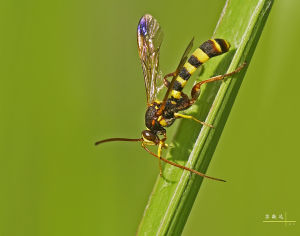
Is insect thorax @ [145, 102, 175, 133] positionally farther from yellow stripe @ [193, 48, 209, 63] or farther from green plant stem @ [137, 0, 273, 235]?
green plant stem @ [137, 0, 273, 235]

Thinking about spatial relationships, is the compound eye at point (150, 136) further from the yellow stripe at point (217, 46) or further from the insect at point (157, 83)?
the yellow stripe at point (217, 46)

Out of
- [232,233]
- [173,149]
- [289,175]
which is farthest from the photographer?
[232,233]

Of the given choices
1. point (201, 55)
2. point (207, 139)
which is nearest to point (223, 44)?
point (207, 139)

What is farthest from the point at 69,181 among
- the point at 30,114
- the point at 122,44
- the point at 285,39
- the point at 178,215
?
the point at 285,39

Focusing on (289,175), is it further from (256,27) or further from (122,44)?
(122,44)

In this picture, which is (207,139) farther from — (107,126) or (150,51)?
(150,51)

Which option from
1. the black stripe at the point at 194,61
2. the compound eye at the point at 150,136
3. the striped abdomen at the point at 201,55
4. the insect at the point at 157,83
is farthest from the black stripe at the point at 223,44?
the compound eye at the point at 150,136
